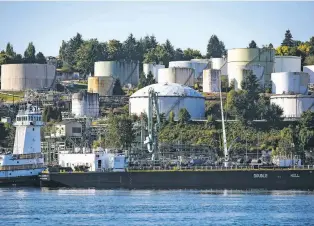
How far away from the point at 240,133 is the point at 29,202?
65893 millimetres

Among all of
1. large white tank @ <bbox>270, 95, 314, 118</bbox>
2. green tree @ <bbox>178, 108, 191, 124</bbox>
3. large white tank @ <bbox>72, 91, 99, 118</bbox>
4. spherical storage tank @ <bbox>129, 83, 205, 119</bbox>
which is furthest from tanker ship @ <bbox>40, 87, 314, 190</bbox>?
large white tank @ <bbox>72, 91, 99, 118</bbox>

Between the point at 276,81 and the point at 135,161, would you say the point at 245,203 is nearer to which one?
the point at 135,161

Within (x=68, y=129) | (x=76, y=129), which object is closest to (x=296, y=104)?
(x=76, y=129)

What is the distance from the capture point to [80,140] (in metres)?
170

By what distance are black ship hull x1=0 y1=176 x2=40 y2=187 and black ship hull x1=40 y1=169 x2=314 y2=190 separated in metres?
3.32

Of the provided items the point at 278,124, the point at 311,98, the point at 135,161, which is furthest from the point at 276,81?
the point at 135,161

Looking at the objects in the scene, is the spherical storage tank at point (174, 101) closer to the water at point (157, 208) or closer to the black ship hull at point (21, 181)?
the black ship hull at point (21, 181)

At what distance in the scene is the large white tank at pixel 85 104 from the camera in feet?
623

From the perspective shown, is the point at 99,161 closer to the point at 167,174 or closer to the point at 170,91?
the point at 167,174

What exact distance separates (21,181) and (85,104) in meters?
53.4

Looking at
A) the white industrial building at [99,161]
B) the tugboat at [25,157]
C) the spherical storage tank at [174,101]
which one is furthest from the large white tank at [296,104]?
the white industrial building at [99,161]

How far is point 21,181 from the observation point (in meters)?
138

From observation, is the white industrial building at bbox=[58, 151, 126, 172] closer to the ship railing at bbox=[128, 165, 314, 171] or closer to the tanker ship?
the tanker ship

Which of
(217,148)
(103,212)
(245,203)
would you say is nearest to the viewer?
(103,212)
